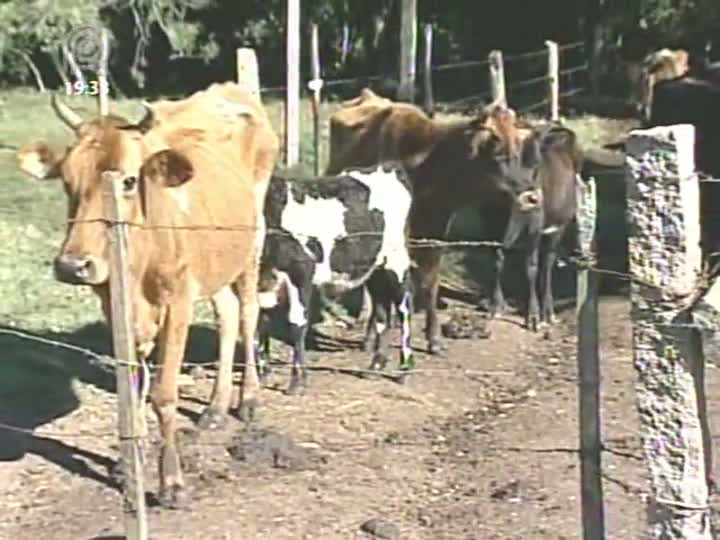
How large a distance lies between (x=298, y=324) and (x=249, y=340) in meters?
0.39

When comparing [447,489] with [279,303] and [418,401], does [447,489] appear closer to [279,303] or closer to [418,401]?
[418,401]

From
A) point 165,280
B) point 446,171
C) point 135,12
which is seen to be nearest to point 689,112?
point 446,171

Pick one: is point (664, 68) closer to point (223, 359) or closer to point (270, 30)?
point (223, 359)

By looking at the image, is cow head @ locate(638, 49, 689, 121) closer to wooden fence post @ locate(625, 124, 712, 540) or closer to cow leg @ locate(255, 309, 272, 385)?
cow leg @ locate(255, 309, 272, 385)

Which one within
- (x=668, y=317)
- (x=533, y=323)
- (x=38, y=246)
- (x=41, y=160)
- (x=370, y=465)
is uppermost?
(x=668, y=317)

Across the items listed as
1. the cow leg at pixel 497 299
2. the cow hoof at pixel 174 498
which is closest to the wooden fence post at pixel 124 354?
the cow hoof at pixel 174 498

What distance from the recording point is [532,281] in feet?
40.3

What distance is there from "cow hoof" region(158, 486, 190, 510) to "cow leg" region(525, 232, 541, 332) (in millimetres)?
5049

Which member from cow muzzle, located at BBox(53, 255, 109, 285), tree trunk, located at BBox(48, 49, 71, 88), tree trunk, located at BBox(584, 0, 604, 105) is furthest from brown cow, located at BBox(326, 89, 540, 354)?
tree trunk, located at BBox(48, 49, 71, 88)

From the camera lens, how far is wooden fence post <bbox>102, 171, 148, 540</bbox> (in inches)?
213

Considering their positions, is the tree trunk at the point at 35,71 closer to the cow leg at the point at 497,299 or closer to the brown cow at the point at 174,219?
the cow leg at the point at 497,299

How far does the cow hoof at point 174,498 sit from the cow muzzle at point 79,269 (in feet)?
3.96

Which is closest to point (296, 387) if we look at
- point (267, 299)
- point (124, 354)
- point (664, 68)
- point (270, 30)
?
point (267, 299)

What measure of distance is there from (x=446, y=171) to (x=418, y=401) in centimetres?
303
